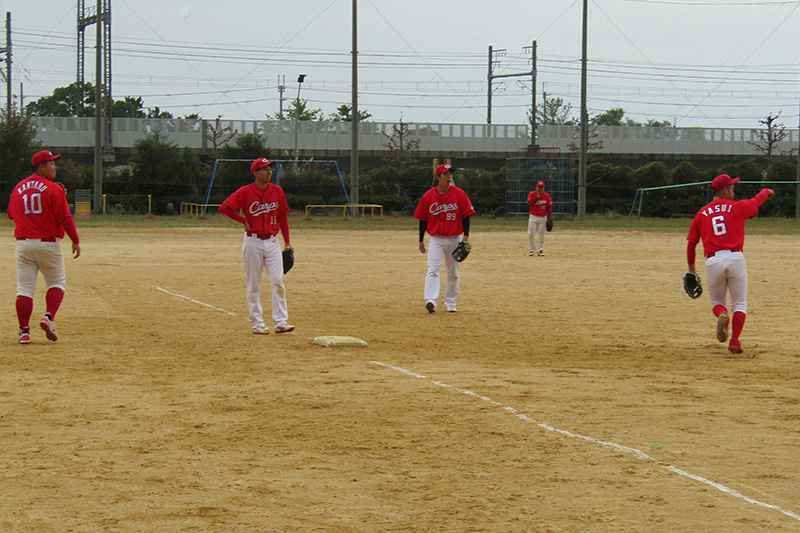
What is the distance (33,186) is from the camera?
980 centimetres

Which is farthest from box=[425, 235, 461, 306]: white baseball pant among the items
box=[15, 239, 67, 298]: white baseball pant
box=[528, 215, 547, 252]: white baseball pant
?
box=[528, 215, 547, 252]: white baseball pant

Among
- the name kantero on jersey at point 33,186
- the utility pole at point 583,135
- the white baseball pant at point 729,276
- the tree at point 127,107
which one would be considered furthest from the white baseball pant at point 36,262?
the tree at point 127,107

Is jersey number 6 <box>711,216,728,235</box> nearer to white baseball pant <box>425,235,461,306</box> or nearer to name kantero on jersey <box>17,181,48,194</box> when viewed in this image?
white baseball pant <box>425,235,461,306</box>

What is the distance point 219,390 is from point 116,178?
46.5 meters

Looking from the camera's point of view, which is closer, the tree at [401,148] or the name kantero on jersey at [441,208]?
the name kantero on jersey at [441,208]

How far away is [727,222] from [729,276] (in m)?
0.57

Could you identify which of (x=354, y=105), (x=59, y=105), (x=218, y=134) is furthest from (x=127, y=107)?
(x=354, y=105)

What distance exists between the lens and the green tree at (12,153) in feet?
156

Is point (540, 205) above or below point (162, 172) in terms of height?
below

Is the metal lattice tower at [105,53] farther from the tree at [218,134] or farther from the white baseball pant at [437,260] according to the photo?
the white baseball pant at [437,260]

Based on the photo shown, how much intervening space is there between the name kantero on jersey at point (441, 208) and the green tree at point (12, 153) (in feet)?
130

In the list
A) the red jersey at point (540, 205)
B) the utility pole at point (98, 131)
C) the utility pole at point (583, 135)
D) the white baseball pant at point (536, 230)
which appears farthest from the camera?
the utility pole at point (583, 135)

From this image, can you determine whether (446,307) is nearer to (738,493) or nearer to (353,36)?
(738,493)

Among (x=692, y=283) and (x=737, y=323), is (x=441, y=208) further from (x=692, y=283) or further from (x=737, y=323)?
(x=737, y=323)
